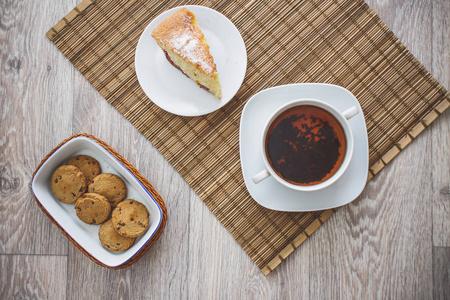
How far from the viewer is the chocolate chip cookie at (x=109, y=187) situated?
44.8 inches

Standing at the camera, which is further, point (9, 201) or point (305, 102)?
point (9, 201)

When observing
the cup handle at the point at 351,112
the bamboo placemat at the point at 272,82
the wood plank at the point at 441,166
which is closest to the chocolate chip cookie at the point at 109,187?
the bamboo placemat at the point at 272,82

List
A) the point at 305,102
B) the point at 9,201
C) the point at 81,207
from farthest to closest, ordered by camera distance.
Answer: the point at 9,201, the point at 81,207, the point at 305,102

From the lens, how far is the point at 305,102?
Result: 92 centimetres

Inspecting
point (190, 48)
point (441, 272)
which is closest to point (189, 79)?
point (190, 48)

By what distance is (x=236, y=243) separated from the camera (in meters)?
1.18

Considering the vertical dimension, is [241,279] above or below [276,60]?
below

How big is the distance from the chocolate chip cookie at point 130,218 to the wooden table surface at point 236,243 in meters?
0.10

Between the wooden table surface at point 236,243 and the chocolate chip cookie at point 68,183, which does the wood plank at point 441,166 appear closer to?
the wooden table surface at point 236,243

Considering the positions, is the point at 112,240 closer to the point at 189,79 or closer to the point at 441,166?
the point at 189,79

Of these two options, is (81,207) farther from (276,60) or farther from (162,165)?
(276,60)

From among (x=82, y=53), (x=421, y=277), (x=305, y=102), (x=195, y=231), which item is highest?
(x=82, y=53)

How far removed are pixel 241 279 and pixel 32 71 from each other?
41.0 inches

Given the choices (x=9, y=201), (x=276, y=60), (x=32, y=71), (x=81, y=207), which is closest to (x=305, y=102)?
(x=276, y=60)
